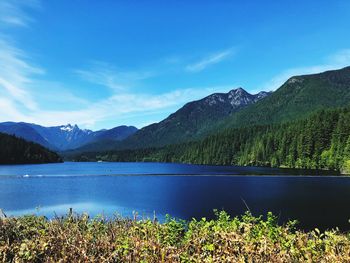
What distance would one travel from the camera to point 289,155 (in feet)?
582

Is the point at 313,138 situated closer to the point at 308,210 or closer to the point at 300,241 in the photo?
the point at 308,210

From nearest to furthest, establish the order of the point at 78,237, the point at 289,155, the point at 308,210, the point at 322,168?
the point at 78,237
the point at 308,210
the point at 322,168
the point at 289,155

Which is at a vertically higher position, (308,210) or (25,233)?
(25,233)

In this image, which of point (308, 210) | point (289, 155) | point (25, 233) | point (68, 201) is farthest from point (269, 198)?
point (289, 155)

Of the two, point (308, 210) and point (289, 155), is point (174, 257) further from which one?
point (289, 155)

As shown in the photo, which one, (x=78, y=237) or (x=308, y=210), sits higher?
(x=78, y=237)

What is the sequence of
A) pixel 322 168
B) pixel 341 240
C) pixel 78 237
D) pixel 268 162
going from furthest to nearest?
pixel 268 162 → pixel 322 168 → pixel 341 240 → pixel 78 237

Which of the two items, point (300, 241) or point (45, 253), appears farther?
point (300, 241)

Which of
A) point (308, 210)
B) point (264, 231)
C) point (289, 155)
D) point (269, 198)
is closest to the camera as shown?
point (264, 231)

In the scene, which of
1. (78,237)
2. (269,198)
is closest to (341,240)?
(78,237)

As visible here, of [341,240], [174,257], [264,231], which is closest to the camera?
[174,257]

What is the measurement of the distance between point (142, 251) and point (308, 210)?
144ft

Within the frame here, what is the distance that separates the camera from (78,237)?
9.14 m

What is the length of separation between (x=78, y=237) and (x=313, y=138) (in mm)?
169056
